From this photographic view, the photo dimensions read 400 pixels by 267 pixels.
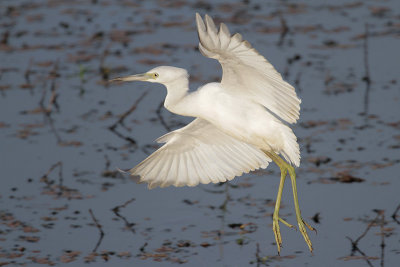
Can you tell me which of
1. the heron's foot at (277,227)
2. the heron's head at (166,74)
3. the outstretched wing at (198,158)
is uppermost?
the heron's head at (166,74)

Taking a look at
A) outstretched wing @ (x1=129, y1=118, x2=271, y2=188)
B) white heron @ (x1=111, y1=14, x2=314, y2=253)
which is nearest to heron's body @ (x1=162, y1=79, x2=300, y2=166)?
white heron @ (x1=111, y1=14, x2=314, y2=253)

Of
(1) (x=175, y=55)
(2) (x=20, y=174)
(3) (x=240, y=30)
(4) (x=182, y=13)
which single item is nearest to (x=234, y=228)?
(2) (x=20, y=174)

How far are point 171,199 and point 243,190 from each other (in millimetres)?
663

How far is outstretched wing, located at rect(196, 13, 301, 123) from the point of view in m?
5.59

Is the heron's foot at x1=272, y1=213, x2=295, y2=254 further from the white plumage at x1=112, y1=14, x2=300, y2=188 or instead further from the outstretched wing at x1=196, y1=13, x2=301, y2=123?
the outstretched wing at x1=196, y1=13, x2=301, y2=123

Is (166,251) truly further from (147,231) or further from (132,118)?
(132,118)

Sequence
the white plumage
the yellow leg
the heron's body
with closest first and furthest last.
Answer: the white plumage, the heron's body, the yellow leg

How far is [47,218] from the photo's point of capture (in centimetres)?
779

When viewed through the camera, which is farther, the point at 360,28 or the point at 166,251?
the point at 360,28

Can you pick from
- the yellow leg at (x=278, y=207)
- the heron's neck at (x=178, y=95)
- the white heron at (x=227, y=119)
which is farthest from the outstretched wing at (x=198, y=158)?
the heron's neck at (x=178, y=95)

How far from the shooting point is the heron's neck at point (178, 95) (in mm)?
6406

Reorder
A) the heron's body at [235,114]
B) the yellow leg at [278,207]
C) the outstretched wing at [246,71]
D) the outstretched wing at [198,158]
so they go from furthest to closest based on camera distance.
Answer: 1. the outstretched wing at [198,158]
2. the yellow leg at [278,207]
3. the heron's body at [235,114]
4. the outstretched wing at [246,71]

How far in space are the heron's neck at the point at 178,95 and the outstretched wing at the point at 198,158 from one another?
0.46 metres

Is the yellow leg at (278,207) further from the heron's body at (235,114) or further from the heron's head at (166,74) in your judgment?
Result: the heron's head at (166,74)
